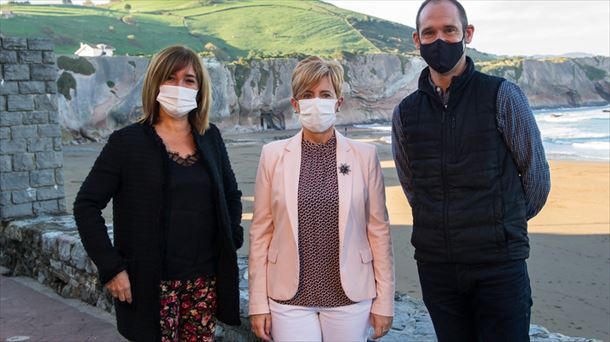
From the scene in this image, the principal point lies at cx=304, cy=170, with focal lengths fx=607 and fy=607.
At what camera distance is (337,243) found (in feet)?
7.98

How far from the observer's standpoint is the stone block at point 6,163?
654cm

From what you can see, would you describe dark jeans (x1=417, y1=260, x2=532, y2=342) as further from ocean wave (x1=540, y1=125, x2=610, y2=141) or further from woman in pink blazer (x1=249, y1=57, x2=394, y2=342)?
ocean wave (x1=540, y1=125, x2=610, y2=141)

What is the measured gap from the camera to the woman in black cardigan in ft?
8.21

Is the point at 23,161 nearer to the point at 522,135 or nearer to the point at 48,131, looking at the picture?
the point at 48,131

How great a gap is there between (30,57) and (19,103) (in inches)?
20.5

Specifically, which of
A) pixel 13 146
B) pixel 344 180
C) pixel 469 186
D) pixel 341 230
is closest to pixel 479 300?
pixel 469 186

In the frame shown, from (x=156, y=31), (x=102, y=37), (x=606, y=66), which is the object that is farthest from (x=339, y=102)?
(x=606, y=66)

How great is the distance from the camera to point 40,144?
6777 mm

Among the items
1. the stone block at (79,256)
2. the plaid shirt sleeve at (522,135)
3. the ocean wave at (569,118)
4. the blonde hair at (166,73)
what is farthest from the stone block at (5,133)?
the ocean wave at (569,118)

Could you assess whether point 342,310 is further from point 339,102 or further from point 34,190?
point 34,190

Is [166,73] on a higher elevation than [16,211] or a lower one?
higher

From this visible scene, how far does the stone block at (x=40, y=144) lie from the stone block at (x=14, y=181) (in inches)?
11.0

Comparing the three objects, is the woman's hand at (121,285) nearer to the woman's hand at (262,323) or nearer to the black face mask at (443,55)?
the woman's hand at (262,323)

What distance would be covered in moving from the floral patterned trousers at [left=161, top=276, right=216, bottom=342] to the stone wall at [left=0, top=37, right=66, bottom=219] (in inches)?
189
